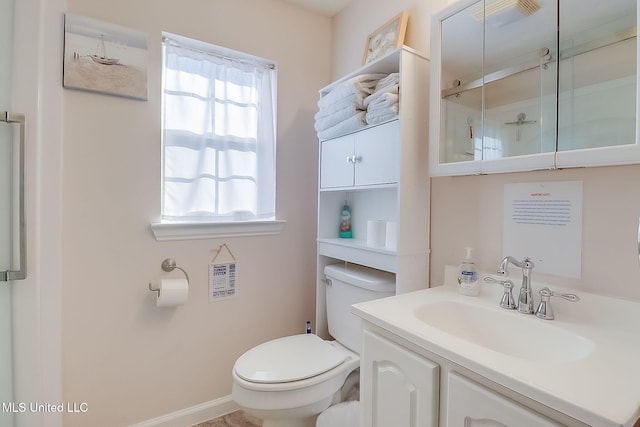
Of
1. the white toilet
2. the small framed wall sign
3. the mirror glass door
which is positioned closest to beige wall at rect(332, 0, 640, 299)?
the white toilet

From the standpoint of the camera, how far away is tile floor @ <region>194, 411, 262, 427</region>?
63.9 inches

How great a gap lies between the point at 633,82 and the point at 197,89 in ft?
5.51

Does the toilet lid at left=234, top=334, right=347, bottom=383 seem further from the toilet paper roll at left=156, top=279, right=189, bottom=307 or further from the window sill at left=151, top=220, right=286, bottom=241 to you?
the window sill at left=151, top=220, right=286, bottom=241

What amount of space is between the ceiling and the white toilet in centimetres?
155

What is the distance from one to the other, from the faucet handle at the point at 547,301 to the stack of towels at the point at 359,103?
0.80 m

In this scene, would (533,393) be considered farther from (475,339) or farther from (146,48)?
(146,48)

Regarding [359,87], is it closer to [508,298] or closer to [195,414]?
[508,298]

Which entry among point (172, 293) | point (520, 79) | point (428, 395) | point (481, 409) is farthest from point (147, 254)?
point (520, 79)

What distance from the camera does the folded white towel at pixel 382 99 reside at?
1234mm

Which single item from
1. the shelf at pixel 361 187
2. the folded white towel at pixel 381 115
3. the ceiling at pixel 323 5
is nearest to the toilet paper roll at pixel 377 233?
the shelf at pixel 361 187

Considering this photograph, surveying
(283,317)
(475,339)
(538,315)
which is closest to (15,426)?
(283,317)

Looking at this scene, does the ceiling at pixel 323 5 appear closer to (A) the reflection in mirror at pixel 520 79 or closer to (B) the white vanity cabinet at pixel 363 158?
(B) the white vanity cabinet at pixel 363 158

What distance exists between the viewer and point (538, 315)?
938mm

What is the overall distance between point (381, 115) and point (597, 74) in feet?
2.20
